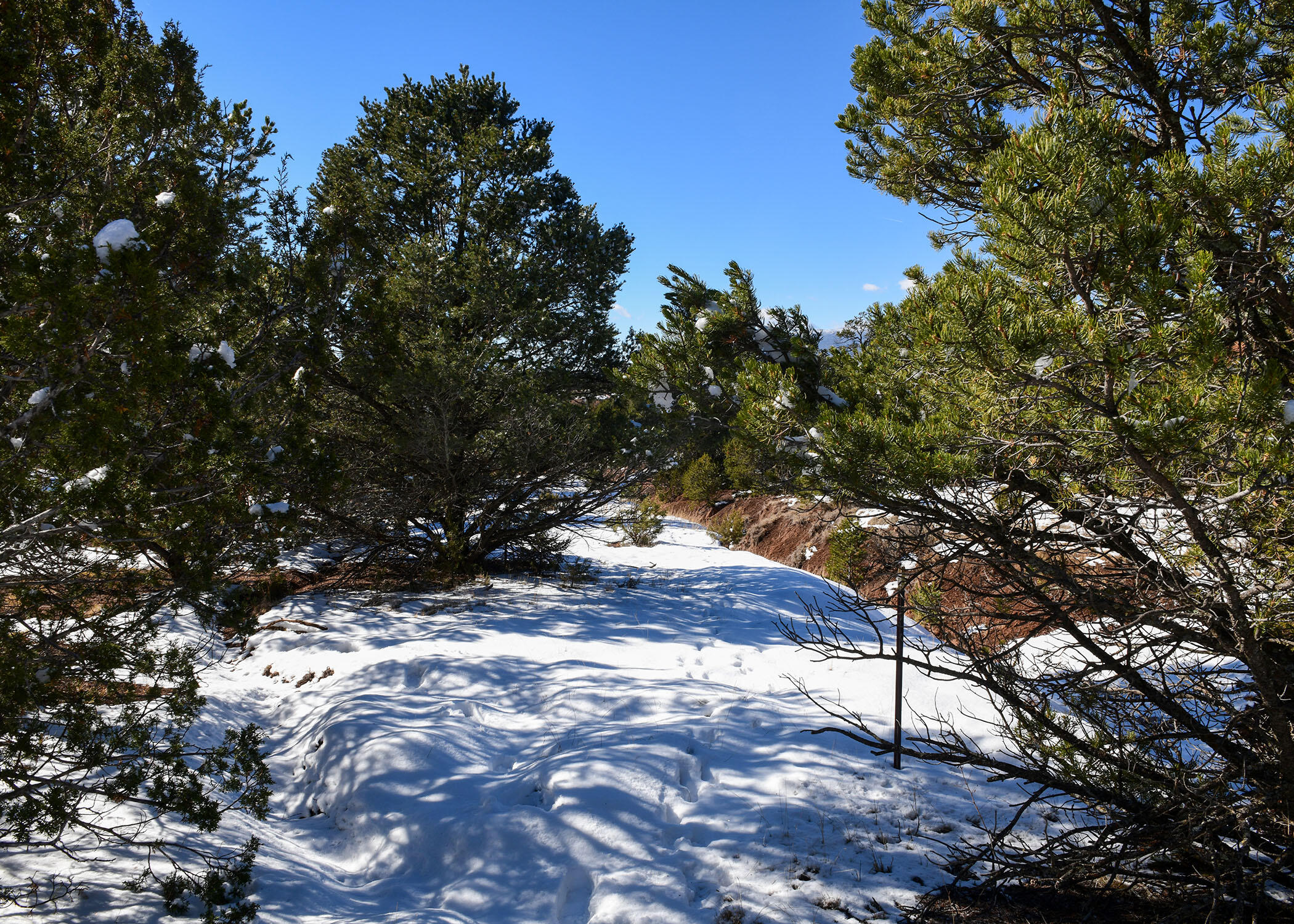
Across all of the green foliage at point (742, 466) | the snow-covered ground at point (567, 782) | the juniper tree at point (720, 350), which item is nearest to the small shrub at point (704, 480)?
the green foliage at point (742, 466)

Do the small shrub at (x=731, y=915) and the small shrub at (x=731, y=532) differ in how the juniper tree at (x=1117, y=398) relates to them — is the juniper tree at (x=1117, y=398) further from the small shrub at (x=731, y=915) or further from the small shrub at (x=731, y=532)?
the small shrub at (x=731, y=532)

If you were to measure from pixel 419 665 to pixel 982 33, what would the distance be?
612 cm

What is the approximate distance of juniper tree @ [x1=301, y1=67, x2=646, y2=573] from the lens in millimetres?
6973

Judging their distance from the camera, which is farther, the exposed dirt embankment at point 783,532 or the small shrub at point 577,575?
the exposed dirt embankment at point 783,532

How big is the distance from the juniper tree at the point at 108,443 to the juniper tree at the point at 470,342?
7.20ft

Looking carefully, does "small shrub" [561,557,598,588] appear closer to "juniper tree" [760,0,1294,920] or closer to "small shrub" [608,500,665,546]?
"small shrub" [608,500,665,546]

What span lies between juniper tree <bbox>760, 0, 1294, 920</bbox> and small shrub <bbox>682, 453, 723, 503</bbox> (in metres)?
14.0

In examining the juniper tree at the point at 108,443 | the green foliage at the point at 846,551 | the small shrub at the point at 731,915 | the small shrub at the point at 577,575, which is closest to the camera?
the juniper tree at the point at 108,443

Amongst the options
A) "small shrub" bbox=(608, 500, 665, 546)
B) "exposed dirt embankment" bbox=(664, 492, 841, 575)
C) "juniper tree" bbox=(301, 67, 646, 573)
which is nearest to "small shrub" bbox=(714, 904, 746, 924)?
"juniper tree" bbox=(301, 67, 646, 573)

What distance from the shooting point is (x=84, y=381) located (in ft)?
8.53

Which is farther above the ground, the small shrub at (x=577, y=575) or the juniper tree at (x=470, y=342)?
the juniper tree at (x=470, y=342)

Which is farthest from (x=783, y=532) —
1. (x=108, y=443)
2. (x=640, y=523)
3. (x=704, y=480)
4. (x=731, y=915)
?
(x=108, y=443)

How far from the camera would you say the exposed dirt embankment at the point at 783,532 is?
10.9m

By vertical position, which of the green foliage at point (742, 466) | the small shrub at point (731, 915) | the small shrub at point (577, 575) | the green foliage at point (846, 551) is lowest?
the small shrub at point (731, 915)
